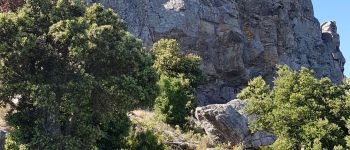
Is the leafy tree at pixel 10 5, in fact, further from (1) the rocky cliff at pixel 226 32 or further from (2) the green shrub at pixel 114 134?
(1) the rocky cliff at pixel 226 32

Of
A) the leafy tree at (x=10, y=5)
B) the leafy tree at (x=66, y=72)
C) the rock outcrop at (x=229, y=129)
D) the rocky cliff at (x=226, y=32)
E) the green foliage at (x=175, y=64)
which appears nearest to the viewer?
the leafy tree at (x=66, y=72)

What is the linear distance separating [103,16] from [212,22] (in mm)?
43793

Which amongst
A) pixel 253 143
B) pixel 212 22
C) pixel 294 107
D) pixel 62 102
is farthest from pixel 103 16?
pixel 212 22

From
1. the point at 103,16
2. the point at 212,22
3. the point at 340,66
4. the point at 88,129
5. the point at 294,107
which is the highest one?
the point at 340,66

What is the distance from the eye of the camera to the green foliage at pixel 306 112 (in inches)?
1031

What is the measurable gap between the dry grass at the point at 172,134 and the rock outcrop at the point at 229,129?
3.29ft

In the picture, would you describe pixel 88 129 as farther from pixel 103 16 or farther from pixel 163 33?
pixel 163 33

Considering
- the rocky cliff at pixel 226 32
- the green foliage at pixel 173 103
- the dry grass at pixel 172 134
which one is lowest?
the dry grass at pixel 172 134

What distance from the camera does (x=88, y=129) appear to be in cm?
2586

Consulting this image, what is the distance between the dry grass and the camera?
35.7 m

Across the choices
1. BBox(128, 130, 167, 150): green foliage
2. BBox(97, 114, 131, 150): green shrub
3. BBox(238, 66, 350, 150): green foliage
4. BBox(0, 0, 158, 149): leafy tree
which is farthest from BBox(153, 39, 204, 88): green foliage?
BBox(0, 0, 158, 149): leafy tree

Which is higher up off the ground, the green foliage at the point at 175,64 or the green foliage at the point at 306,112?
the green foliage at the point at 175,64

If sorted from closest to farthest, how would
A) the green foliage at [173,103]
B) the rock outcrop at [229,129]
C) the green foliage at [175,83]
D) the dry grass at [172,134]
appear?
the dry grass at [172,134], the rock outcrop at [229,129], the green foliage at [173,103], the green foliage at [175,83]

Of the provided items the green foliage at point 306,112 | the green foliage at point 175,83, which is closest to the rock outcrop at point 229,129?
the green foliage at point 175,83
